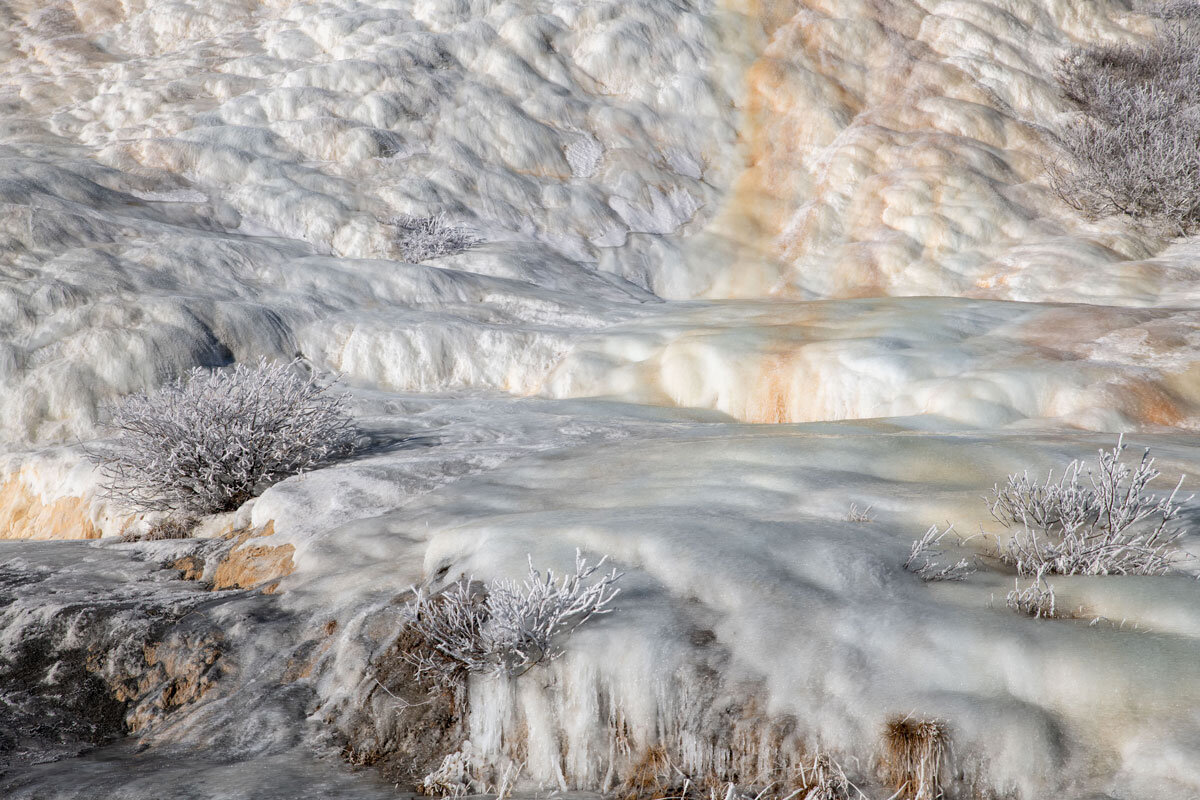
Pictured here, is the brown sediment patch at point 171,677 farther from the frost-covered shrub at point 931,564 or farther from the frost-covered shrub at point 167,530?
the frost-covered shrub at point 931,564

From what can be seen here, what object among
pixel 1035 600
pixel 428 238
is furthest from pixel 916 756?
pixel 428 238

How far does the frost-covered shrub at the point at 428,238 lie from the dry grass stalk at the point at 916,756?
378 inches

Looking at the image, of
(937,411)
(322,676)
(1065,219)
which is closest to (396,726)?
(322,676)

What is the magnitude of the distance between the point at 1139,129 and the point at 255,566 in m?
14.2

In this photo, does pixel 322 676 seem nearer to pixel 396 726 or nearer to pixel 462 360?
pixel 396 726

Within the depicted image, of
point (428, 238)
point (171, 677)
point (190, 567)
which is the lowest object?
point (171, 677)

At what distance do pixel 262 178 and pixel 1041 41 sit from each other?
43.4 ft

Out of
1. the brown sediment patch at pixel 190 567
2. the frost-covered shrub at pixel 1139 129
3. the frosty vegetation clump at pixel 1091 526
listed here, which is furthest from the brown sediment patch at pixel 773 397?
the frost-covered shrub at pixel 1139 129

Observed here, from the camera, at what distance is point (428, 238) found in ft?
38.6

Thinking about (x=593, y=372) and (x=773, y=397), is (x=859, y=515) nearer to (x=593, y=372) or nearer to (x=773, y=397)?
(x=773, y=397)

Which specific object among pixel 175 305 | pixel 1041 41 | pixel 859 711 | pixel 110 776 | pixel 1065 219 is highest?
pixel 1041 41

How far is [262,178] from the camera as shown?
12219 mm

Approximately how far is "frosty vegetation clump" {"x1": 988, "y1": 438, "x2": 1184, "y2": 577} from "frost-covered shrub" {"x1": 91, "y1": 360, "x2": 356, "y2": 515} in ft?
14.4

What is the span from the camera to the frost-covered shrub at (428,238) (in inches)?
462
